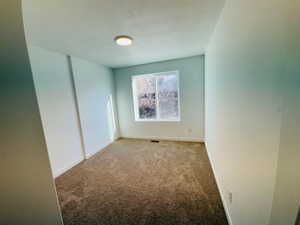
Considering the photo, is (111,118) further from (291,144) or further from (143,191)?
(291,144)

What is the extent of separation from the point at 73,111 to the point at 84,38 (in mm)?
1593

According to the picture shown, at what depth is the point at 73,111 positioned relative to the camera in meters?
2.90

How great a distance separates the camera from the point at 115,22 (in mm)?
1638

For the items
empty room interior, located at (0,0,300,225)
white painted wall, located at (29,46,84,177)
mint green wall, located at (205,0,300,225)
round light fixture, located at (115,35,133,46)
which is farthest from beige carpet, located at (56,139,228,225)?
round light fixture, located at (115,35,133,46)

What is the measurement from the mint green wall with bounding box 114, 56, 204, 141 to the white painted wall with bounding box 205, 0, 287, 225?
2264 millimetres

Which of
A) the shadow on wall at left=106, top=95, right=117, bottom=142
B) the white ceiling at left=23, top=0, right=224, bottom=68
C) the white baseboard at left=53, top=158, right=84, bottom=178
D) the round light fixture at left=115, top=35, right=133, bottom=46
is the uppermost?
the white ceiling at left=23, top=0, right=224, bottom=68

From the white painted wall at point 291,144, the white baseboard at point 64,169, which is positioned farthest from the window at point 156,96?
the white painted wall at point 291,144

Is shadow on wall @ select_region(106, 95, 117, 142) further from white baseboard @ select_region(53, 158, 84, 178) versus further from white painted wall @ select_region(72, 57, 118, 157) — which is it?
white baseboard @ select_region(53, 158, 84, 178)

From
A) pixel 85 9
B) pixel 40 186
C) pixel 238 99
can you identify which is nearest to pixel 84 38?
pixel 85 9

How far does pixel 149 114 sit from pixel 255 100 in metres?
3.51

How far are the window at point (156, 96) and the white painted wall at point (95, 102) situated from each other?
836 millimetres

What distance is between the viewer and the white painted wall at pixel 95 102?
3.08 m

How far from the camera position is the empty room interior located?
1.73 ft

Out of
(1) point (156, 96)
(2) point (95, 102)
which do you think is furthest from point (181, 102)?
(2) point (95, 102)
